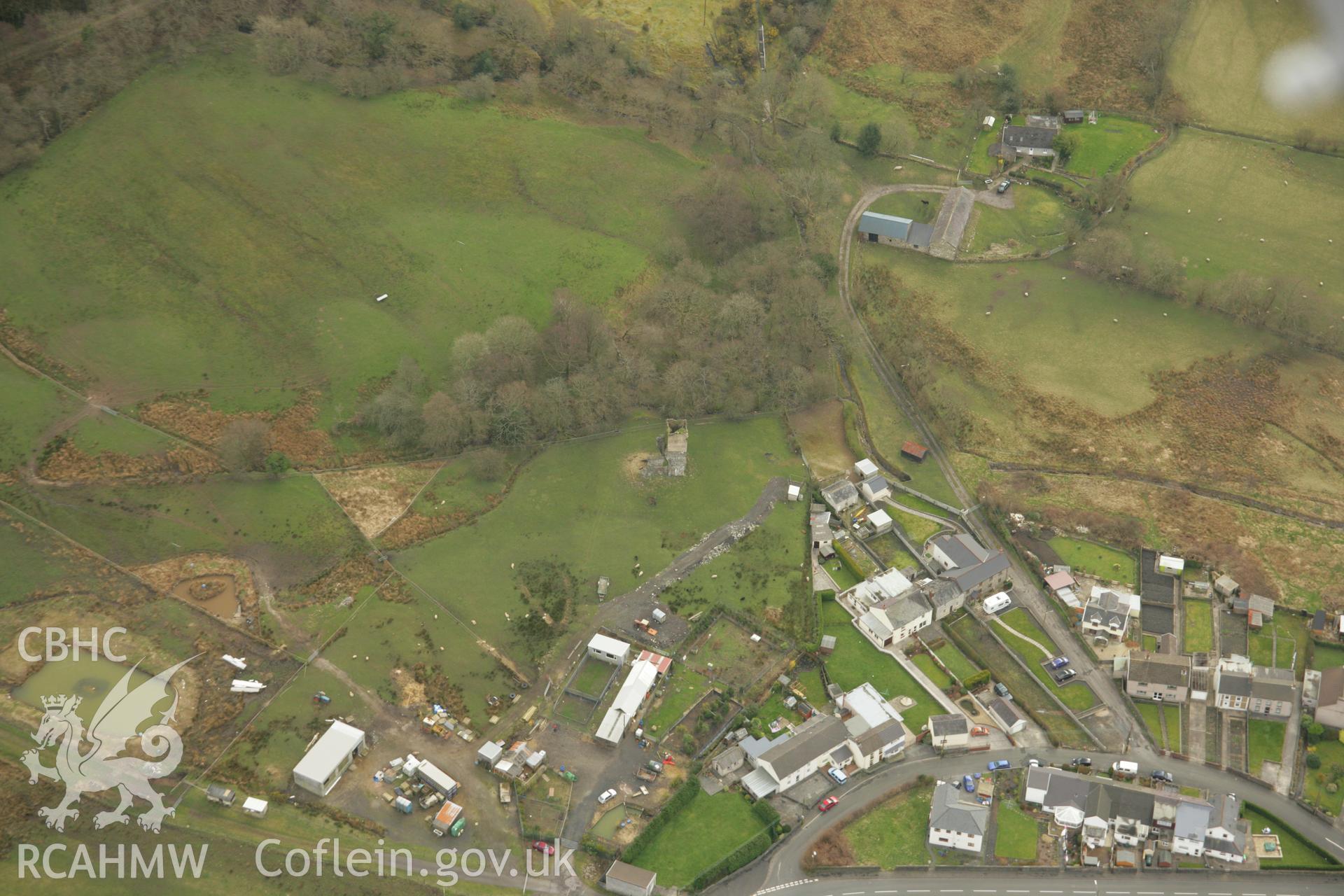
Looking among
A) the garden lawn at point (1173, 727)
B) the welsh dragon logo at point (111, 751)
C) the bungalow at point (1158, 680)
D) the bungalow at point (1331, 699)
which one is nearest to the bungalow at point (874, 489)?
the bungalow at point (1158, 680)

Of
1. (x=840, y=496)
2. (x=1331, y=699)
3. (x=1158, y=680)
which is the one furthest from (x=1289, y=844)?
(x=840, y=496)

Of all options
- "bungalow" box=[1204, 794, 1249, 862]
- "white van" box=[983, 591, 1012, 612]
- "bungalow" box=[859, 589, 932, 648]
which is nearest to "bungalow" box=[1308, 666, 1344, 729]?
"bungalow" box=[1204, 794, 1249, 862]

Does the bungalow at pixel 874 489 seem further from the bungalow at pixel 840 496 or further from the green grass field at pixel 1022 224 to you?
the green grass field at pixel 1022 224

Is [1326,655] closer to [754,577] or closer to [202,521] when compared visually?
[754,577]

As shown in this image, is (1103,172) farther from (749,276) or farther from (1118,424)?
(749,276)

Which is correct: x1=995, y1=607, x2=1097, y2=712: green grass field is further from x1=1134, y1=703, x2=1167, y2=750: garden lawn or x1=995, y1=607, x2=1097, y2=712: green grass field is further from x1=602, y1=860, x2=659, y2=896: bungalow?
x1=602, y1=860, x2=659, y2=896: bungalow

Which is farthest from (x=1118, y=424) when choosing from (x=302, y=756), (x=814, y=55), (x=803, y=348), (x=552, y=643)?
(x=302, y=756)
